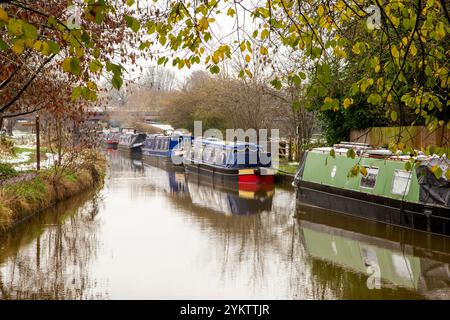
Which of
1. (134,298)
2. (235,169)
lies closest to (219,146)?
(235,169)

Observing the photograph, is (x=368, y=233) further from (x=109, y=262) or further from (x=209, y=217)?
(x=109, y=262)

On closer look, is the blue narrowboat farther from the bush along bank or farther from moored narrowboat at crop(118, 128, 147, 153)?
the bush along bank

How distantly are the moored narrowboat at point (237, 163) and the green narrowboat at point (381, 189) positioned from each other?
4.10 meters

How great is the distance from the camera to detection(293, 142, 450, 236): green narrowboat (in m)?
11.0

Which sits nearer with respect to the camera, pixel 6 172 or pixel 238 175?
pixel 6 172

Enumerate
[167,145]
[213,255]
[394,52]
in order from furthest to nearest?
[167,145] → [213,255] → [394,52]

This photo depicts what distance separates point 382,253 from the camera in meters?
10.1

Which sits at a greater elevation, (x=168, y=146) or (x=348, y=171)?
(x=168, y=146)

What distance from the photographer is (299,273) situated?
873 centimetres

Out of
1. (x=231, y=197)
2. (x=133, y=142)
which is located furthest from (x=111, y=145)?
(x=231, y=197)

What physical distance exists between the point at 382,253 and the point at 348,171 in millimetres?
3352

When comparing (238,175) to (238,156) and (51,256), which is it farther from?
(51,256)

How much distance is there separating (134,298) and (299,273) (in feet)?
9.12

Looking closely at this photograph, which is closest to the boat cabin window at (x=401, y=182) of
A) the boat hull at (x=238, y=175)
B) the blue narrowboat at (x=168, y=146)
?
the boat hull at (x=238, y=175)
